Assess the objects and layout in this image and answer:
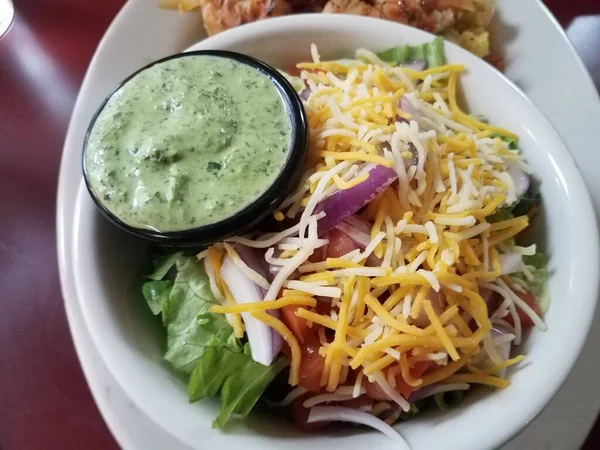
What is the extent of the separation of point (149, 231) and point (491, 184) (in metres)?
0.77

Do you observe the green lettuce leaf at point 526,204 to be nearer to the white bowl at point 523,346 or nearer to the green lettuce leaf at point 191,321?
the white bowl at point 523,346

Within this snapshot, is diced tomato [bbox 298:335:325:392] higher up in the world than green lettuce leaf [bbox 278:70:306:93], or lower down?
lower down

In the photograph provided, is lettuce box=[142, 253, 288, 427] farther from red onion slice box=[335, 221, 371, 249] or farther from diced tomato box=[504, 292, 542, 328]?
diced tomato box=[504, 292, 542, 328]

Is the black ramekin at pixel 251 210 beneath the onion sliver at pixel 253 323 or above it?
above

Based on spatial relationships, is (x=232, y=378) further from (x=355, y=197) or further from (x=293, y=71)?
(x=293, y=71)

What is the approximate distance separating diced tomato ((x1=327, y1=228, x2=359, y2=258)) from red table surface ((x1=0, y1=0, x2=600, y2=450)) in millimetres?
817

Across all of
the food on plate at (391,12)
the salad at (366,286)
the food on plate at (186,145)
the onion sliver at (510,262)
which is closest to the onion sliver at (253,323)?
the salad at (366,286)

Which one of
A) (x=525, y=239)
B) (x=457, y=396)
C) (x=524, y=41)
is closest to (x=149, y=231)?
(x=457, y=396)

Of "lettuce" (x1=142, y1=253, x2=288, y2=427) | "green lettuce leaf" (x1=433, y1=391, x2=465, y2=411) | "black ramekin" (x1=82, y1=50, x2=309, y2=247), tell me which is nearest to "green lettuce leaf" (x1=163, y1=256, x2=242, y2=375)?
"lettuce" (x1=142, y1=253, x2=288, y2=427)

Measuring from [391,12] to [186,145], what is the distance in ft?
3.10

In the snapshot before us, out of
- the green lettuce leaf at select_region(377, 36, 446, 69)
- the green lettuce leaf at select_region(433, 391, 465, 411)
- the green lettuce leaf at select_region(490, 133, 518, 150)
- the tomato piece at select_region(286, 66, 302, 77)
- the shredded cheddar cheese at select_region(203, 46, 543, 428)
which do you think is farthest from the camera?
the tomato piece at select_region(286, 66, 302, 77)

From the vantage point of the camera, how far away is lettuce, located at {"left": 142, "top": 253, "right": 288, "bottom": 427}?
3.91 ft

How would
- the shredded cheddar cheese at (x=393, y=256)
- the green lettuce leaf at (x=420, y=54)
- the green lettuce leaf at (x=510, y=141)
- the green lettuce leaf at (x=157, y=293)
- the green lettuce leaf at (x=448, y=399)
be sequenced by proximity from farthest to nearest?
the green lettuce leaf at (x=420, y=54)
the green lettuce leaf at (x=510, y=141)
the green lettuce leaf at (x=157, y=293)
the green lettuce leaf at (x=448, y=399)
the shredded cheddar cheese at (x=393, y=256)

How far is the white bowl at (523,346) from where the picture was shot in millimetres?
1159
